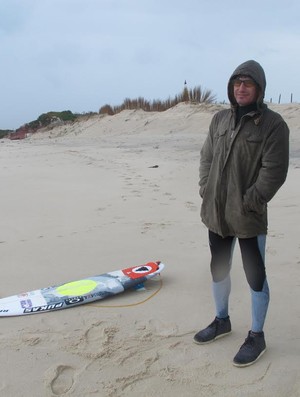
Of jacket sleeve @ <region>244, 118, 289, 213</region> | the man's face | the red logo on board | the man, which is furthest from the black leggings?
the red logo on board

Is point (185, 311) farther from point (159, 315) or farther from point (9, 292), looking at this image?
point (9, 292)

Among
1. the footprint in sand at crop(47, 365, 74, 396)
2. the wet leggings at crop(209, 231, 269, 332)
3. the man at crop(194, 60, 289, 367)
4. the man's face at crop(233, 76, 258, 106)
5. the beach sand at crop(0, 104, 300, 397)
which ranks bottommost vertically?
the footprint in sand at crop(47, 365, 74, 396)

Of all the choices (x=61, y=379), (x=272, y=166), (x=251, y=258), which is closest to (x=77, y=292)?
(x=61, y=379)

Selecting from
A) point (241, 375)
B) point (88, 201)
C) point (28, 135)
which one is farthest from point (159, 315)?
point (28, 135)

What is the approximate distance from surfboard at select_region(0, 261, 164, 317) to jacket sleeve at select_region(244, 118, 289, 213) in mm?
1399

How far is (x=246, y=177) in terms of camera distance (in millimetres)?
2297

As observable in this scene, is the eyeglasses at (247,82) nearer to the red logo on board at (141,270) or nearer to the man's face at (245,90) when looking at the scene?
the man's face at (245,90)

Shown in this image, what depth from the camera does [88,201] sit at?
595 cm

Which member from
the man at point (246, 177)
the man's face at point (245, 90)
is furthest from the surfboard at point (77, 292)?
the man's face at point (245, 90)

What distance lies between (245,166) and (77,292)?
1600mm

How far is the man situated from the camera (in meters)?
2.20

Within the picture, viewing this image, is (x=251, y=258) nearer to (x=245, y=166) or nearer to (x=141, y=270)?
(x=245, y=166)

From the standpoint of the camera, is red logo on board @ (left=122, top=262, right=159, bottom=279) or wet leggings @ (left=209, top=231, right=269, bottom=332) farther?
red logo on board @ (left=122, top=262, right=159, bottom=279)

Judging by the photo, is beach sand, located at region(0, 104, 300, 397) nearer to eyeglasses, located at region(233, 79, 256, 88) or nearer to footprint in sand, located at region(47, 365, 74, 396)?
footprint in sand, located at region(47, 365, 74, 396)
